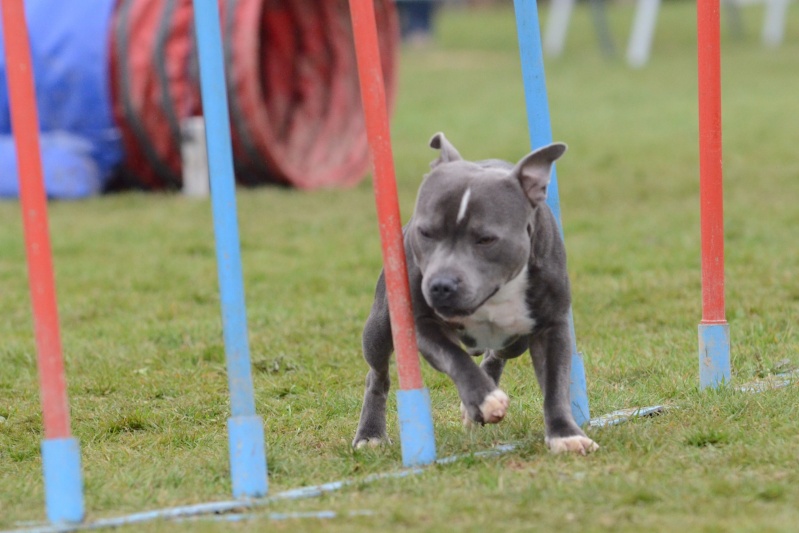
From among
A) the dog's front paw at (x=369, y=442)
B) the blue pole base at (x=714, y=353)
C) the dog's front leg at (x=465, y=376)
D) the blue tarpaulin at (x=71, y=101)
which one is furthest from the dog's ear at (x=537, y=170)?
the blue tarpaulin at (x=71, y=101)

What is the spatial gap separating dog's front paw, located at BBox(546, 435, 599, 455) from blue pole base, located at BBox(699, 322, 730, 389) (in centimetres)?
96

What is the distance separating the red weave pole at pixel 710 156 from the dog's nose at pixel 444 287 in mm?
1369

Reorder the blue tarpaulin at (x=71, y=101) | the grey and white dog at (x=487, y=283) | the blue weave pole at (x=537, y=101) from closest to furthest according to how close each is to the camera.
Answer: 1. the grey and white dog at (x=487, y=283)
2. the blue weave pole at (x=537, y=101)
3. the blue tarpaulin at (x=71, y=101)

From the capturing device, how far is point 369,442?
4379mm

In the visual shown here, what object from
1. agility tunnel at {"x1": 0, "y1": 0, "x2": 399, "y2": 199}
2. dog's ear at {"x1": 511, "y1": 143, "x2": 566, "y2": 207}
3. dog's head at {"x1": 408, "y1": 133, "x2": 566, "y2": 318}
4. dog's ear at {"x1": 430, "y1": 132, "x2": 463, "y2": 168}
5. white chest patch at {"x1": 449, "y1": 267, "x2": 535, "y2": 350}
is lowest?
white chest patch at {"x1": 449, "y1": 267, "x2": 535, "y2": 350}

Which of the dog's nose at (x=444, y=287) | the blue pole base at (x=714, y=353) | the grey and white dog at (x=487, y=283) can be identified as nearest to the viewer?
the dog's nose at (x=444, y=287)

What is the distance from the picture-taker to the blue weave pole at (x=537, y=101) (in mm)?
4484

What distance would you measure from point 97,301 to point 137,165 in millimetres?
4569

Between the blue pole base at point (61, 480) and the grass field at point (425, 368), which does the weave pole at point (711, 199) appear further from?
the blue pole base at point (61, 480)

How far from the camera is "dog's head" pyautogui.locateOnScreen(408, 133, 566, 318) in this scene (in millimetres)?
3898

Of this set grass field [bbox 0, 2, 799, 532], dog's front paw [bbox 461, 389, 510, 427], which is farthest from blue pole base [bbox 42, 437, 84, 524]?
dog's front paw [bbox 461, 389, 510, 427]

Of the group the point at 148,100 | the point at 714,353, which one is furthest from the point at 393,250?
the point at 148,100

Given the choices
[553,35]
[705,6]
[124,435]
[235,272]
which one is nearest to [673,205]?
[705,6]

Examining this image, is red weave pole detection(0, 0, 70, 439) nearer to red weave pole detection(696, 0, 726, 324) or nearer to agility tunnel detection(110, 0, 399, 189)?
red weave pole detection(696, 0, 726, 324)
